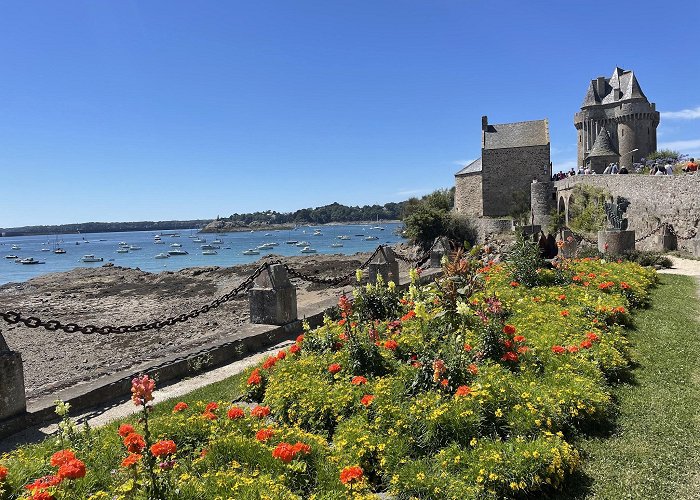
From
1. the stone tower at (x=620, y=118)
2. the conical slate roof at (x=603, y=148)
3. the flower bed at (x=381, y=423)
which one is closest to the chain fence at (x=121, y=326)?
the flower bed at (x=381, y=423)

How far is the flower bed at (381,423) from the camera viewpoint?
3295 mm

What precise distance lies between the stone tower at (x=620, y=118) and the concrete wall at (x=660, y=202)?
21210 mm

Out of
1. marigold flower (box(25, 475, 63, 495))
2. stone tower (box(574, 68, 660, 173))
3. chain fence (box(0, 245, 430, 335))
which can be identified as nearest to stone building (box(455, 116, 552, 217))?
stone tower (box(574, 68, 660, 173))

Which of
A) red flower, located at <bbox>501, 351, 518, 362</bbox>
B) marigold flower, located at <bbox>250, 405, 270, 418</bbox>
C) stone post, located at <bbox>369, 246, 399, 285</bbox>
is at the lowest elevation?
marigold flower, located at <bbox>250, 405, 270, 418</bbox>

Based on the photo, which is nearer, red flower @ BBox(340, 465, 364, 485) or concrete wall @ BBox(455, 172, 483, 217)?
red flower @ BBox(340, 465, 364, 485)

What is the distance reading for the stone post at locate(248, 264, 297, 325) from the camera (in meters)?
9.05

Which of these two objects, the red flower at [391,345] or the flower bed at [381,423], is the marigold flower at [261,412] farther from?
the red flower at [391,345]

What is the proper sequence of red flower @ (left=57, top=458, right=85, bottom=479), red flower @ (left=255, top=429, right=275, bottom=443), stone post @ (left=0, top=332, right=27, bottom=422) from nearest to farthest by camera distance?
red flower @ (left=57, top=458, right=85, bottom=479) → red flower @ (left=255, top=429, right=275, bottom=443) → stone post @ (left=0, top=332, right=27, bottom=422)

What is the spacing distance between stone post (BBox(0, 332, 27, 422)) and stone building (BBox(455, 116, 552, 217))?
4554cm

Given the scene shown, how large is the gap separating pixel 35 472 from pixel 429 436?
9.76 feet

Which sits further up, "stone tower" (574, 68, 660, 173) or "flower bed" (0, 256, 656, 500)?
"stone tower" (574, 68, 660, 173)

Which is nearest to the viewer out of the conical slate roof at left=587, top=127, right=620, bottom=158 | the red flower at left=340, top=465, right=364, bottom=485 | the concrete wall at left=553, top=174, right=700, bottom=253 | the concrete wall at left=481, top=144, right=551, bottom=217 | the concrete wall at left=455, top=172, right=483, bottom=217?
the red flower at left=340, top=465, right=364, bottom=485

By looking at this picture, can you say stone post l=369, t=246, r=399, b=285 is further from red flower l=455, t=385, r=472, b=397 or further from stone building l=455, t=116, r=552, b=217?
stone building l=455, t=116, r=552, b=217

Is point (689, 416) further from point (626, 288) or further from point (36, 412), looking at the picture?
point (36, 412)
